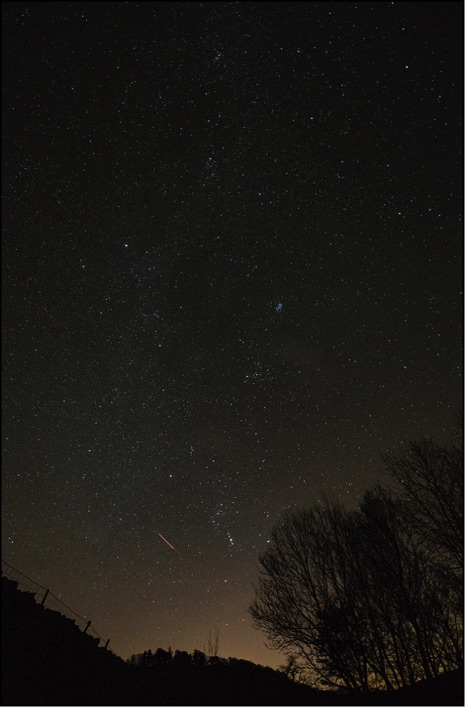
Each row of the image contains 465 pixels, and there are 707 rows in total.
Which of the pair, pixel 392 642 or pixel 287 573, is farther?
pixel 287 573

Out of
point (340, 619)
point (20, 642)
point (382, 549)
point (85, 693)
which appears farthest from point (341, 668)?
point (20, 642)

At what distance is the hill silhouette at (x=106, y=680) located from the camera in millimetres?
12055

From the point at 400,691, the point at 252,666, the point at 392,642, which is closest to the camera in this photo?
the point at 400,691

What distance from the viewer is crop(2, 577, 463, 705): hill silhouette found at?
39.5ft

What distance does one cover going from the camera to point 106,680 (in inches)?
610

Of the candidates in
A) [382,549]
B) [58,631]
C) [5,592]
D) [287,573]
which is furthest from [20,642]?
[382,549]

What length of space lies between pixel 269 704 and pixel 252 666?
7331 millimetres

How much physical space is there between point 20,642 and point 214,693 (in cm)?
946

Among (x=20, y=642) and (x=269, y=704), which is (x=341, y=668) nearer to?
(x=269, y=704)

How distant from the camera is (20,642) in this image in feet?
42.1

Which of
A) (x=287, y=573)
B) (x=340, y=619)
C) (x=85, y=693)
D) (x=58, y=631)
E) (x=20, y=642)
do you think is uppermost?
(x=287, y=573)

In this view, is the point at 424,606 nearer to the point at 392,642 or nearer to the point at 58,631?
the point at 392,642

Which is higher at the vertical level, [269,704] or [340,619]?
[340,619]

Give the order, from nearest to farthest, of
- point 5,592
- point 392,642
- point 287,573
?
point 5,592, point 392,642, point 287,573
